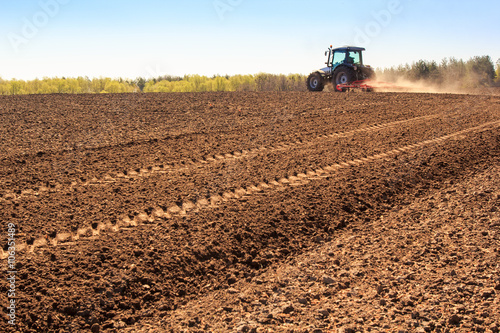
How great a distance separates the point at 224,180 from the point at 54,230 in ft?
8.32

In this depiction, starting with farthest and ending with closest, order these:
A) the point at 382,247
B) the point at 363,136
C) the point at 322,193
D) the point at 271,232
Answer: the point at 363,136 < the point at 322,193 < the point at 271,232 < the point at 382,247

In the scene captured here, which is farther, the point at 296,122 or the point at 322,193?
the point at 296,122

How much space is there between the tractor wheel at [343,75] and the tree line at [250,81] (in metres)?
6.52

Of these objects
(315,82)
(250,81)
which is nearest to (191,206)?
(315,82)

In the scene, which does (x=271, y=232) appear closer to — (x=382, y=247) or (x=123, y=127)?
(x=382, y=247)

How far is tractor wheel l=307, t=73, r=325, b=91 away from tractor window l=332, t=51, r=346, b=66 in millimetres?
1195

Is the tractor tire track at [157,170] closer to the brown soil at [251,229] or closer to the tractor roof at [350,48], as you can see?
the brown soil at [251,229]

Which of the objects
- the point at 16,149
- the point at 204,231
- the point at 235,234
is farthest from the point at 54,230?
the point at 16,149

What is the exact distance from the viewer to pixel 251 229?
188 inches

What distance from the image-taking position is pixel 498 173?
6762mm

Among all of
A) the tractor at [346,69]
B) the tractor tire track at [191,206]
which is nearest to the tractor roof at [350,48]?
the tractor at [346,69]

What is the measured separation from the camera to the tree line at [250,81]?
26.9 metres

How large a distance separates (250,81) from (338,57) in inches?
548

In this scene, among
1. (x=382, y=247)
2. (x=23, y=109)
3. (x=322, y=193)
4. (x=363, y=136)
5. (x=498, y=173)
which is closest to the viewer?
(x=382, y=247)
